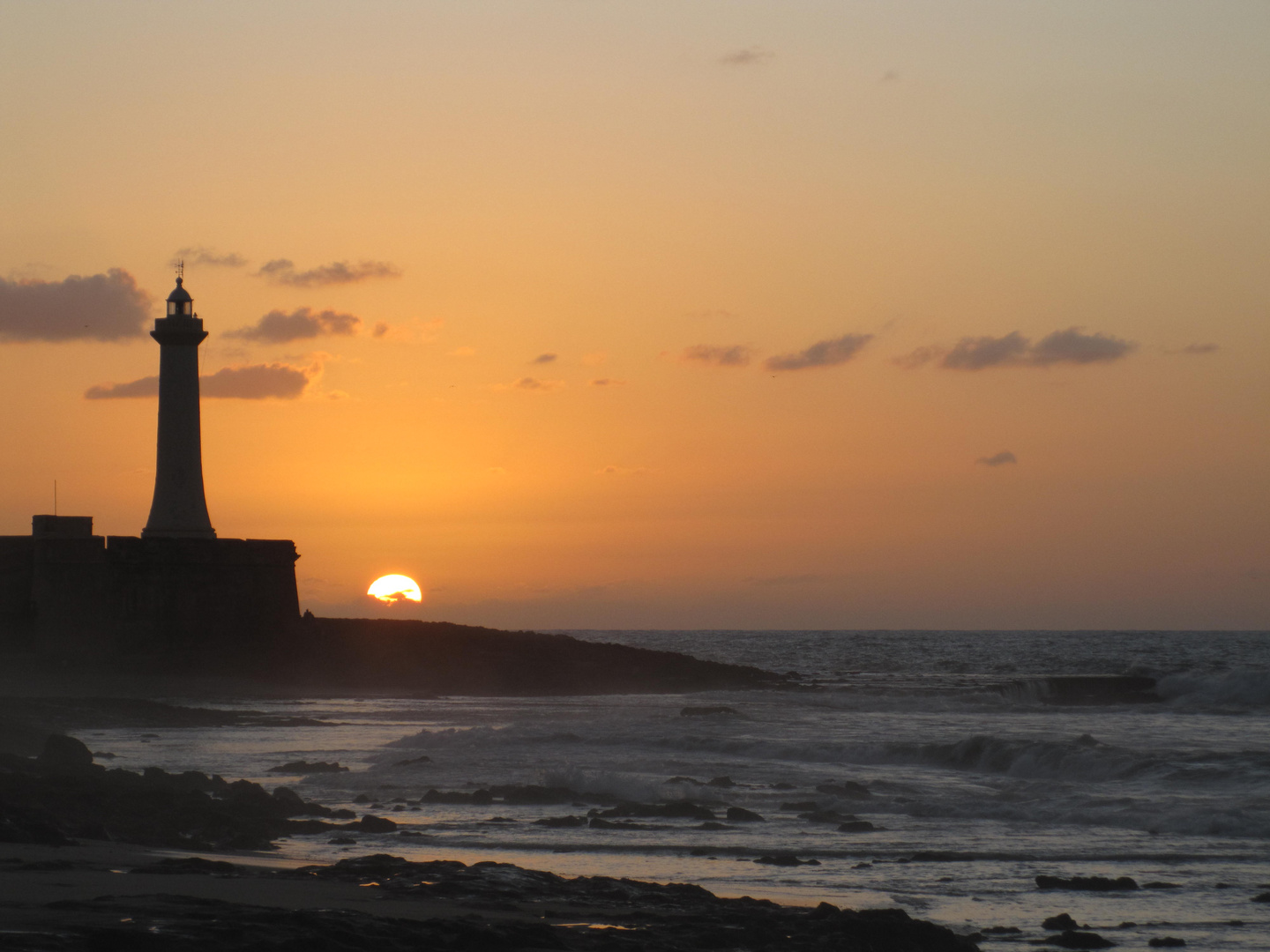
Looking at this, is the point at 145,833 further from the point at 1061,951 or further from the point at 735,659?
the point at 735,659

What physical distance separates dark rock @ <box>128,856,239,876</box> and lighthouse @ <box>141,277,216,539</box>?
22.8 metres

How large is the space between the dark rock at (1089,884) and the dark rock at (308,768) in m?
7.99

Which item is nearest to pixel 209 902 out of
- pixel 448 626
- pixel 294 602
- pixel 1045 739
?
pixel 1045 739

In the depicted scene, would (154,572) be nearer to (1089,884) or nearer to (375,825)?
(375,825)

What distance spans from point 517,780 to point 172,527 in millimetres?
18902

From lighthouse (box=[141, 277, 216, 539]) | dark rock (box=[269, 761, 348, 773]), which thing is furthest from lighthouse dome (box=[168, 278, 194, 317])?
dark rock (box=[269, 761, 348, 773])

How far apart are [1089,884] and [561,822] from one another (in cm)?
428

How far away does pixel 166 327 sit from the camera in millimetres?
28812

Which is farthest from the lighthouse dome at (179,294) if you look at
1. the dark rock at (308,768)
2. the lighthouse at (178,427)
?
the dark rock at (308,768)

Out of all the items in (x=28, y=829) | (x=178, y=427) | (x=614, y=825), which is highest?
(x=178, y=427)

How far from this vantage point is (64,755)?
11812 mm

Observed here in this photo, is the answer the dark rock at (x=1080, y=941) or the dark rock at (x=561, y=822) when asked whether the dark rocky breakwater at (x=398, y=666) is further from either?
the dark rock at (x=1080, y=941)

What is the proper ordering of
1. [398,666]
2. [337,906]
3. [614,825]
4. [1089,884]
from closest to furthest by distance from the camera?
[337,906], [1089,884], [614,825], [398,666]

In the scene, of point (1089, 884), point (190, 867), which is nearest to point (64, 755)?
point (190, 867)
